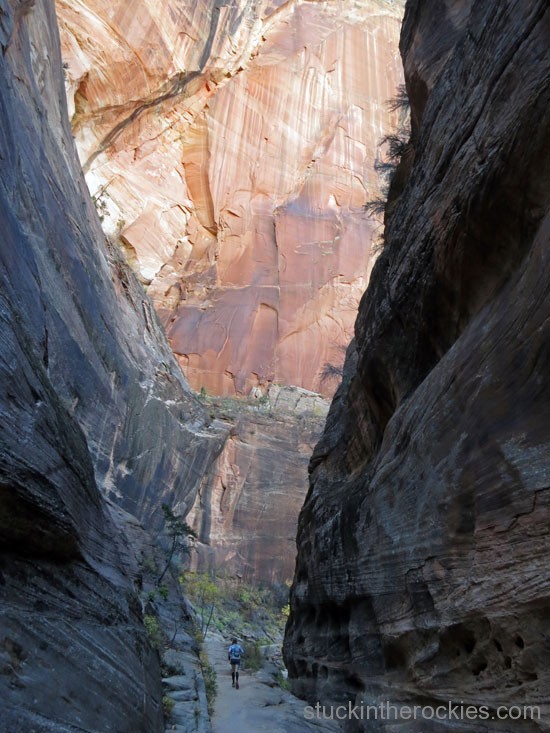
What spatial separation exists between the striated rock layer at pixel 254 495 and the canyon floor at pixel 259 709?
627 inches

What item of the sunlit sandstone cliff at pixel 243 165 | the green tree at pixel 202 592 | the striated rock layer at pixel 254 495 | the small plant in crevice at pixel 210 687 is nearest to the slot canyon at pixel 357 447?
the small plant in crevice at pixel 210 687

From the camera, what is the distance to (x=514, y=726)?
4.79 metres

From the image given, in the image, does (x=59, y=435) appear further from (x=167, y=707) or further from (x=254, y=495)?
(x=254, y=495)

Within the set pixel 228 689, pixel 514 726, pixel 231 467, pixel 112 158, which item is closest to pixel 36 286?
pixel 514 726

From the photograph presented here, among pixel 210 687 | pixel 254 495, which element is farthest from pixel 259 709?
pixel 254 495

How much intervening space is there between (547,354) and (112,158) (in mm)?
36703

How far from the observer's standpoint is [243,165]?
43.7m

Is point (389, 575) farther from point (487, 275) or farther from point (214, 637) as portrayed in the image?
point (214, 637)

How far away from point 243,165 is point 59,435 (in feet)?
136

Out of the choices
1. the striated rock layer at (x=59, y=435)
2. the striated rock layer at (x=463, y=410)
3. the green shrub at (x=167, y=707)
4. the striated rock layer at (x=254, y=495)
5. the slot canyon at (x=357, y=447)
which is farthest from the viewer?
the striated rock layer at (x=254, y=495)

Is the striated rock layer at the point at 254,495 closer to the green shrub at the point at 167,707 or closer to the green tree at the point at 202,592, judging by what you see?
the green tree at the point at 202,592

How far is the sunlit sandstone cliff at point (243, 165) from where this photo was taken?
3506cm

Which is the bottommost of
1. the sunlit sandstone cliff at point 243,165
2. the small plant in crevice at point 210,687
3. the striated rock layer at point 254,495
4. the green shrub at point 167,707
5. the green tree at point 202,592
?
the green shrub at point 167,707

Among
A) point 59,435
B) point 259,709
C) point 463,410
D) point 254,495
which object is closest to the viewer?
point 59,435
